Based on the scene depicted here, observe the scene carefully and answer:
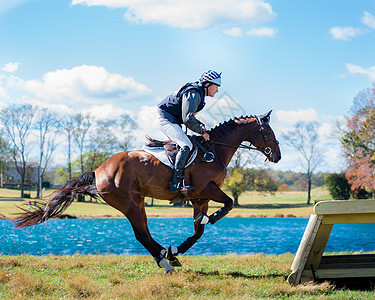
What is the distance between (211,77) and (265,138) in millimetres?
1446

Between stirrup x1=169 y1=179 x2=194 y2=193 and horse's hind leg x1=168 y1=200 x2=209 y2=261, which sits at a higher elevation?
stirrup x1=169 y1=179 x2=194 y2=193

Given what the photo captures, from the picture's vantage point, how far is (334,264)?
5.95 m

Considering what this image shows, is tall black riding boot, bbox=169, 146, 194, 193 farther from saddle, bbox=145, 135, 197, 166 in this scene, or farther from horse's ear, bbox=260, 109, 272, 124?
horse's ear, bbox=260, 109, 272, 124

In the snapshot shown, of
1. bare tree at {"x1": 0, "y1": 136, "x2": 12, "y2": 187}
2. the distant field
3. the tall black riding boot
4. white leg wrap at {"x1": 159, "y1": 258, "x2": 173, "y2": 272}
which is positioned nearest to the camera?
the tall black riding boot

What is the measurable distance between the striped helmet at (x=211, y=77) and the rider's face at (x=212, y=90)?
0.21 feet

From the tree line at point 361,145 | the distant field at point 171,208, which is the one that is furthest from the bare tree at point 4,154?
the tree line at point 361,145

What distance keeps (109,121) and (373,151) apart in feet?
81.6

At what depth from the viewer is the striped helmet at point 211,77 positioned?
19.6 ft

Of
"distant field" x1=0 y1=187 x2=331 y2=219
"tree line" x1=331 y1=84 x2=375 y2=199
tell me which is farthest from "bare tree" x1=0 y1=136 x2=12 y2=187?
"tree line" x1=331 y1=84 x2=375 y2=199

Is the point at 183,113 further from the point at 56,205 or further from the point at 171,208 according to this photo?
the point at 171,208

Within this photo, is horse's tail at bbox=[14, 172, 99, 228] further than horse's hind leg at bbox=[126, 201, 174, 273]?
Yes

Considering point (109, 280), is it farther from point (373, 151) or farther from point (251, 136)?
point (373, 151)

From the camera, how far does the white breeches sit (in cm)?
584

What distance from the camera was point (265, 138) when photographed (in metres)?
6.39
